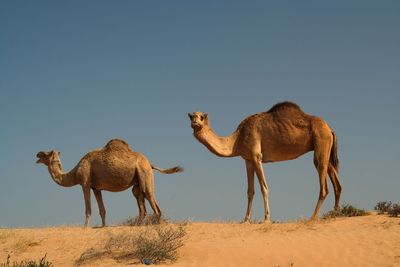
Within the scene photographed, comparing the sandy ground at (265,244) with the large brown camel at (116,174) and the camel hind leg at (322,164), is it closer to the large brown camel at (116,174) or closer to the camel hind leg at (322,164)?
the camel hind leg at (322,164)

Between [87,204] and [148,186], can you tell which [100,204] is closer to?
[87,204]

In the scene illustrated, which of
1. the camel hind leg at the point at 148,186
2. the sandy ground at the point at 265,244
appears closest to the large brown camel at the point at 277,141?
the sandy ground at the point at 265,244

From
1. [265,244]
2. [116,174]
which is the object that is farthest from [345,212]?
[116,174]

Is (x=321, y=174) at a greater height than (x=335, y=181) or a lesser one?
greater

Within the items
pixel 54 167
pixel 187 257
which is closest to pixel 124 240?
pixel 187 257

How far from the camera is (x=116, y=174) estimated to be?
18859 millimetres

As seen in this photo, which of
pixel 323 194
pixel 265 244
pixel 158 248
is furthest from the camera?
pixel 323 194

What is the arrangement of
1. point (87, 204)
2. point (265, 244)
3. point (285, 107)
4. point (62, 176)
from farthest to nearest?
point (62, 176) < point (87, 204) < point (285, 107) < point (265, 244)

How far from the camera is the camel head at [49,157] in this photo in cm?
2080

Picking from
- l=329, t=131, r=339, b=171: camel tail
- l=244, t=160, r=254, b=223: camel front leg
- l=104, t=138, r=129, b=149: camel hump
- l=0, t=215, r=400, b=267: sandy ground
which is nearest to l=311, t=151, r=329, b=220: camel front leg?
l=329, t=131, r=339, b=171: camel tail

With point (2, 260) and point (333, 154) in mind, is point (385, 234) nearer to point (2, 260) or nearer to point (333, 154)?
point (333, 154)

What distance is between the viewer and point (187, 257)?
12.5 m

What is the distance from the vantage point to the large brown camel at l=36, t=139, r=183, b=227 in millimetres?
18844

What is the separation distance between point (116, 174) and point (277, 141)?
230 inches
